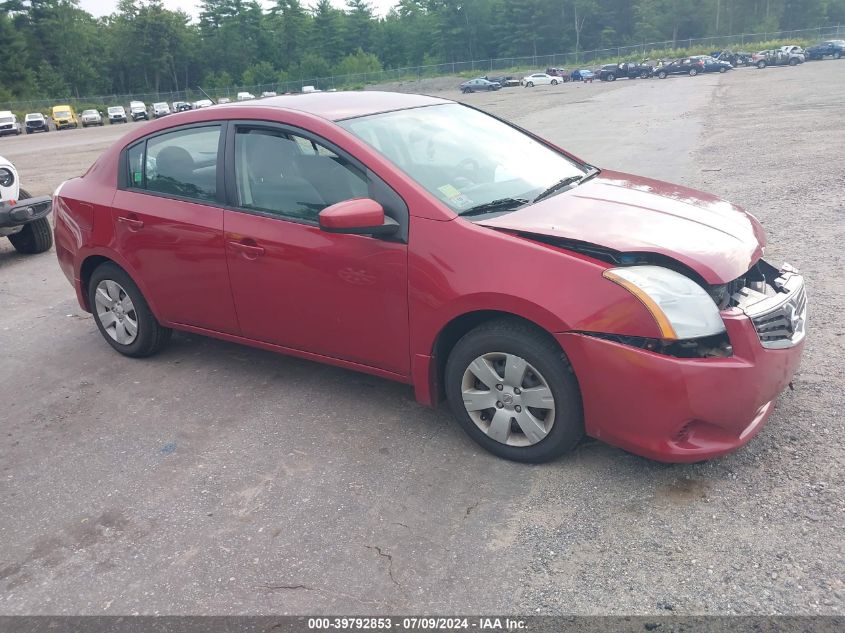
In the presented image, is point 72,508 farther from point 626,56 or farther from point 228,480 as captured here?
point 626,56

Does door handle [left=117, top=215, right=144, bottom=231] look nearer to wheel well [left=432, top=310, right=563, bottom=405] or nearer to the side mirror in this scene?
the side mirror

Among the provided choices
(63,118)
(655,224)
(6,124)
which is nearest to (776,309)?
(655,224)

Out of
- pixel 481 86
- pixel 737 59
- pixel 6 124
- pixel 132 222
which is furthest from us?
pixel 481 86

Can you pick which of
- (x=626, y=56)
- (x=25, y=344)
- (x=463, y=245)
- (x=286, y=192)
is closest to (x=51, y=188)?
(x=25, y=344)

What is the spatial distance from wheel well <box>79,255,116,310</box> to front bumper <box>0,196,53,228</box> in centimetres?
293

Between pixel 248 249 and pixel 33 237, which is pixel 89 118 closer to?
pixel 33 237

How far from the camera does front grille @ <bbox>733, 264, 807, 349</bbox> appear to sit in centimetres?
324

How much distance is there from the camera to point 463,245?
3541 mm

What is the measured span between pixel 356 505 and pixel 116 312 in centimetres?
282

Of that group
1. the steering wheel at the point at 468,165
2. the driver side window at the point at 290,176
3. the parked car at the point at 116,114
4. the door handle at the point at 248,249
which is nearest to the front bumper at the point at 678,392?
the steering wheel at the point at 468,165

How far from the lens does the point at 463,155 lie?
426 centimetres

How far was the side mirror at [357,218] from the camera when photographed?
3592 mm

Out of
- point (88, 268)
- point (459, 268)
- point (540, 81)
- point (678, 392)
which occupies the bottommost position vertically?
point (540, 81)

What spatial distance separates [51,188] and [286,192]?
39.3ft
